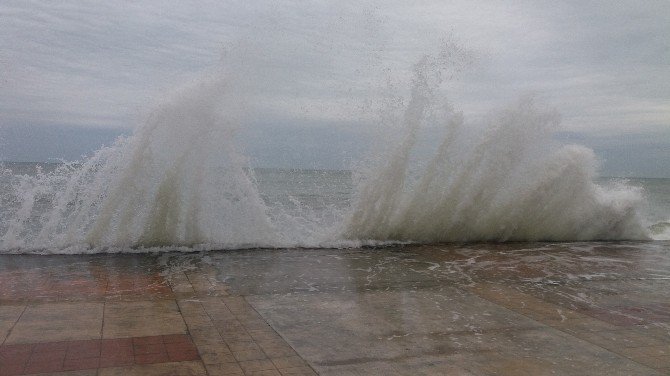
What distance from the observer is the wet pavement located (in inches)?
159

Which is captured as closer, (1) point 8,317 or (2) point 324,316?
Result: (1) point 8,317

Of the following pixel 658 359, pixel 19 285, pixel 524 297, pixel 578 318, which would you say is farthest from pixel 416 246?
pixel 19 285

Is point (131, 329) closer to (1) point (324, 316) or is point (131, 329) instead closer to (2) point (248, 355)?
(2) point (248, 355)

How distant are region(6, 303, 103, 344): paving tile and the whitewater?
3.86m

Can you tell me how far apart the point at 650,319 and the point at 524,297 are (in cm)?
135

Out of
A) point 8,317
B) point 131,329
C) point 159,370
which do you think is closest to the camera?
point 159,370

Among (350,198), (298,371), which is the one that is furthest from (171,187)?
(298,371)

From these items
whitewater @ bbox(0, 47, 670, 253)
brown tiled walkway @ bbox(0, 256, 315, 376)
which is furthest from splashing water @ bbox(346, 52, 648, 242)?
→ brown tiled walkway @ bbox(0, 256, 315, 376)

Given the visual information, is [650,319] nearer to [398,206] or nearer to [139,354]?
[139,354]

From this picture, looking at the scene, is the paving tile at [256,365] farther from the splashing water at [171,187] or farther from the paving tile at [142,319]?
the splashing water at [171,187]

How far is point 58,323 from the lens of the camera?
471cm

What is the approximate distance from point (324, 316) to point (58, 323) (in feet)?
8.25

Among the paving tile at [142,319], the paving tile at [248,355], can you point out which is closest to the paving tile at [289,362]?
the paving tile at [248,355]

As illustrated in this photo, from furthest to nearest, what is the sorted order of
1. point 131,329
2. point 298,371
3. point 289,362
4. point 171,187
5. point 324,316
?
point 171,187, point 324,316, point 131,329, point 289,362, point 298,371
